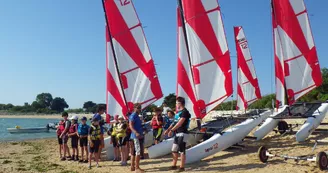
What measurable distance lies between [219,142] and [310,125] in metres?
2.74

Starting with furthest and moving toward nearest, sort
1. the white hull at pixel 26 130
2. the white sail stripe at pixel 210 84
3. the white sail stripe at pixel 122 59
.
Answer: the white hull at pixel 26 130 < the white sail stripe at pixel 122 59 < the white sail stripe at pixel 210 84

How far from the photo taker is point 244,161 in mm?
7371

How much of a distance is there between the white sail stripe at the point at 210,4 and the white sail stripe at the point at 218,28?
15cm

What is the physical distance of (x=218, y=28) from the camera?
31.7 ft

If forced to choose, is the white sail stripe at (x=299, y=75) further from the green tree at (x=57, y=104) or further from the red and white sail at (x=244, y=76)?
the green tree at (x=57, y=104)

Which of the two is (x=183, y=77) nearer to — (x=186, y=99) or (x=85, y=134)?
(x=186, y=99)

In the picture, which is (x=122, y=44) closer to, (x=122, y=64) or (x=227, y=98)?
(x=122, y=64)

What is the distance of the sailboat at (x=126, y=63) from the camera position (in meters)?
11.4

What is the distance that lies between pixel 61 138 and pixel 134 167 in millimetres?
3235

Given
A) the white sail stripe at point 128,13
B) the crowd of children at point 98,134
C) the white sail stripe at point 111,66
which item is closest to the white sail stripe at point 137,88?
the white sail stripe at point 111,66

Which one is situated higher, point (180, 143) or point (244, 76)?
point (244, 76)

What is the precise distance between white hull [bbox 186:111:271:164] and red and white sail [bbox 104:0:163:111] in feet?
12.9

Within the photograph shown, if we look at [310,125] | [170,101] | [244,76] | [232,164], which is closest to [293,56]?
[310,125]

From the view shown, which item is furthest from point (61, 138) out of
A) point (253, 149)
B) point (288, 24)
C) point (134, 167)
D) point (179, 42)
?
point (288, 24)
